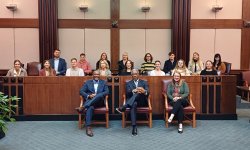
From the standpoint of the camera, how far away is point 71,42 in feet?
34.7

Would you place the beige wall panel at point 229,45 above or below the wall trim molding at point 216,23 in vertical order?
below

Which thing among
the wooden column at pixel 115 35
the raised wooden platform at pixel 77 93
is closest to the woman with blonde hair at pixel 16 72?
the raised wooden platform at pixel 77 93

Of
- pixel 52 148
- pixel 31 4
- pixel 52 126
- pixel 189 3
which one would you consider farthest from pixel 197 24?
pixel 52 148

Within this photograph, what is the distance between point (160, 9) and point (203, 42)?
5.33 feet

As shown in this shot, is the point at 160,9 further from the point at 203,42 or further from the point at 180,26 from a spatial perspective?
the point at 203,42

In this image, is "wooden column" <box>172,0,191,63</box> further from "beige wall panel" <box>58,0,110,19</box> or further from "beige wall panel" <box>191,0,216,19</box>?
"beige wall panel" <box>58,0,110,19</box>

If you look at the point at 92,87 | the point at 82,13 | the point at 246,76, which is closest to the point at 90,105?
the point at 92,87

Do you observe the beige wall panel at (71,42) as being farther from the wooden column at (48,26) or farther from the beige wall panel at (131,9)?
the beige wall panel at (131,9)

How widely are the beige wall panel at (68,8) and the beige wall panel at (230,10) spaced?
4.14 meters

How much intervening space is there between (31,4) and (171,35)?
4.21 m

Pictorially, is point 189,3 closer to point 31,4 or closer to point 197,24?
point 197,24

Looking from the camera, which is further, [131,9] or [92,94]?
[131,9]

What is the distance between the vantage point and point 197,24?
10.6m

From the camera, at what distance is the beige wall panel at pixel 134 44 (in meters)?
10.6
